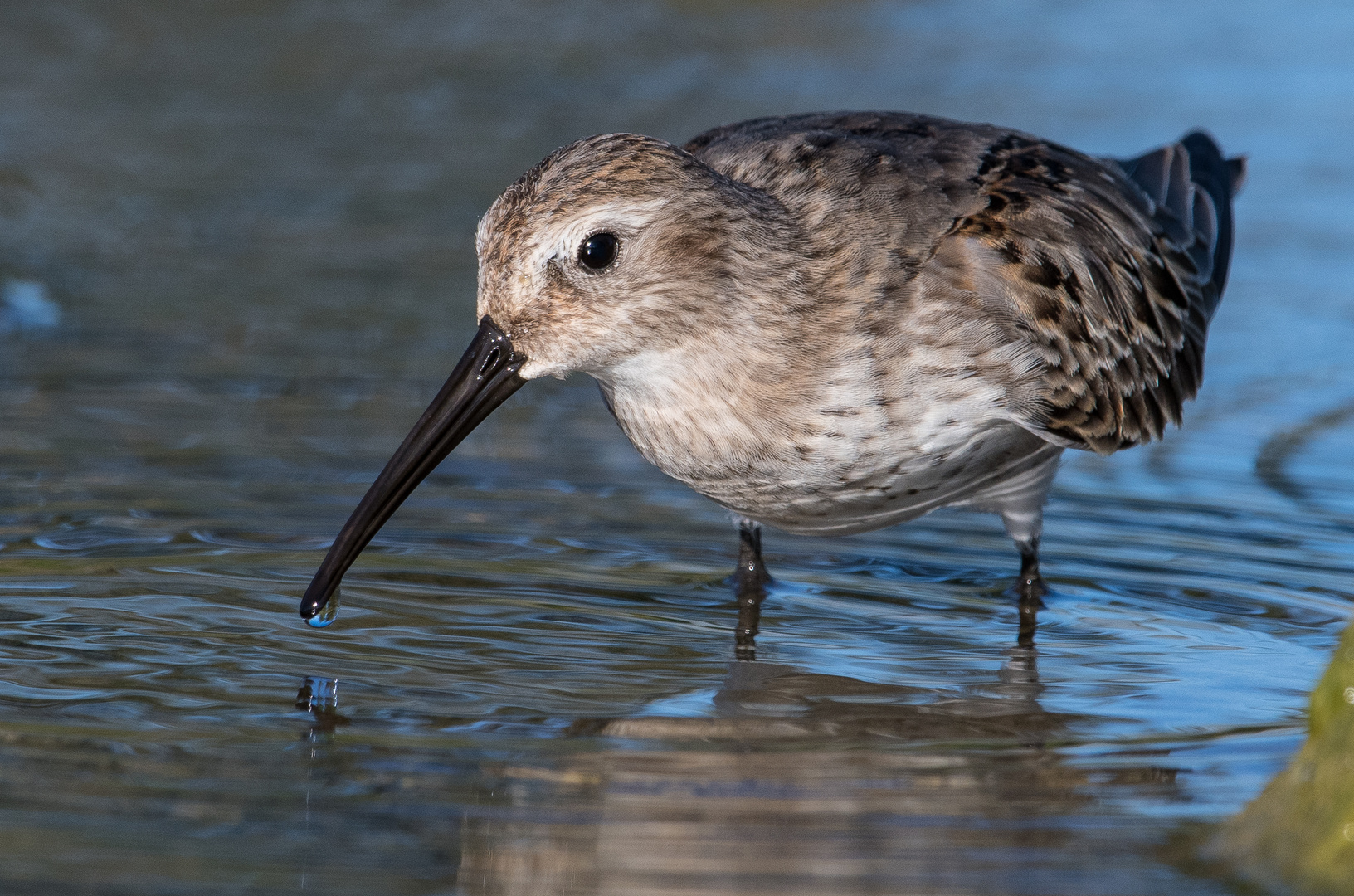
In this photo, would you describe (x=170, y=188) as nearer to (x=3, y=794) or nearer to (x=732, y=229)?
(x=732, y=229)

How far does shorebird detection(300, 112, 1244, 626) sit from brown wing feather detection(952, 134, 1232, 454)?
0.02 meters

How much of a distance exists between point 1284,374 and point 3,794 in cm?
703

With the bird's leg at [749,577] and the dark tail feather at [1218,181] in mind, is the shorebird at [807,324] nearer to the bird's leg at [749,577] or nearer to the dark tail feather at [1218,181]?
the bird's leg at [749,577]

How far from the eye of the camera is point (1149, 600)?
654cm

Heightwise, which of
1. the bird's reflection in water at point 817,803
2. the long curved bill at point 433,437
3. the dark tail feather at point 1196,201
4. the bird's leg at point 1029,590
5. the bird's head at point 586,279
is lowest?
the bird's reflection in water at point 817,803

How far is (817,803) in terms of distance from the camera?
180 inches

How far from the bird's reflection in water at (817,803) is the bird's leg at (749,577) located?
0.76 m

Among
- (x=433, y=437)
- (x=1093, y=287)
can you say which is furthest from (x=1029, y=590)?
(x=433, y=437)

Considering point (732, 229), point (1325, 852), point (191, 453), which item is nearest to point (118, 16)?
point (191, 453)

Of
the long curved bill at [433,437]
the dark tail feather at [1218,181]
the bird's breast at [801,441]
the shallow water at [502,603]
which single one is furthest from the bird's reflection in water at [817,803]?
the dark tail feather at [1218,181]

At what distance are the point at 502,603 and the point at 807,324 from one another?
140 centimetres

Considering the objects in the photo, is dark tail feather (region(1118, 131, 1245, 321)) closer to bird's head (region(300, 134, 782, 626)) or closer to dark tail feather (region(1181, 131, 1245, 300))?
dark tail feather (region(1181, 131, 1245, 300))

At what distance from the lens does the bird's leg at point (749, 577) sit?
6355 millimetres

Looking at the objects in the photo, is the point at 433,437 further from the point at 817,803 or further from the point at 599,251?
the point at 817,803
